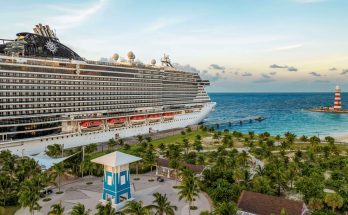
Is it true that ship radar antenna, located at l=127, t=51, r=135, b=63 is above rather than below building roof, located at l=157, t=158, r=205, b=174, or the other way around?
above

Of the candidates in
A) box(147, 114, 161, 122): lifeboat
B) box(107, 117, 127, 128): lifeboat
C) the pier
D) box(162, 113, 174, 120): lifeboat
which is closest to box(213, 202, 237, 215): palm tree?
box(107, 117, 127, 128): lifeboat

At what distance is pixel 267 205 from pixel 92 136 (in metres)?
49.7

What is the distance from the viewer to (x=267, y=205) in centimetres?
3322

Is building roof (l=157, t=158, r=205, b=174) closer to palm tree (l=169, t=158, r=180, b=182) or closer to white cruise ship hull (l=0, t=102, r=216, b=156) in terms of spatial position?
palm tree (l=169, t=158, r=180, b=182)

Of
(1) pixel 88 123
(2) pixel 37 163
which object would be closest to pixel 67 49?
(1) pixel 88 123

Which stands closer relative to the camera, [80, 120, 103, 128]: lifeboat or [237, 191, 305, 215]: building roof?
[237, 191, 305, 215]: building roof

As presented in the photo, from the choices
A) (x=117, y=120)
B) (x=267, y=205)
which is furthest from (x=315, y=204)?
(x=117, y=120)

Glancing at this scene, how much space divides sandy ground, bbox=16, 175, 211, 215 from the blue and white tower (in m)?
2.22

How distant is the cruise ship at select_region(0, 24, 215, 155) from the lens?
5900 centimetres

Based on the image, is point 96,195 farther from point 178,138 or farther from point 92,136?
point 178,138

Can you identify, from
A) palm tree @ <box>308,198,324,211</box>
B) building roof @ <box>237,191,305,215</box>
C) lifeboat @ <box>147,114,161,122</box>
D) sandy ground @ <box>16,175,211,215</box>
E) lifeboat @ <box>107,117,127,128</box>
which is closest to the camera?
building roof @ <box>237,191,305,215</box>

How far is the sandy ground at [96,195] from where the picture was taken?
1503 inches

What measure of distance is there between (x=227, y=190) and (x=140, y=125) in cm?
5032

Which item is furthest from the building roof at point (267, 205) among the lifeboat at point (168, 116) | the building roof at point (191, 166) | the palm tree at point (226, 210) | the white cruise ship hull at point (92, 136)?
the lifeboat at point (168, 116)
